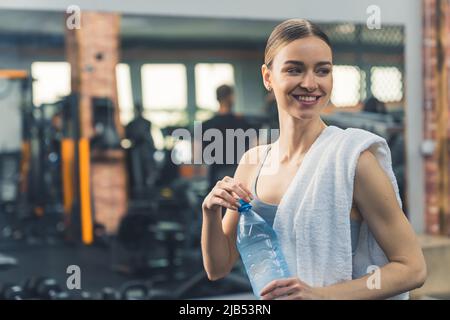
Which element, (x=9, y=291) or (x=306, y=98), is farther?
(x=9, y=291)

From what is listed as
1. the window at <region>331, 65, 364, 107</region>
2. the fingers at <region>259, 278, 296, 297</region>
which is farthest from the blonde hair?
the window at <region>331, 65, 364, 107</region>

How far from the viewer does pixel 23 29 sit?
4.27 m

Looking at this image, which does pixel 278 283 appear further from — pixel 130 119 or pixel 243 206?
pixel 130 119

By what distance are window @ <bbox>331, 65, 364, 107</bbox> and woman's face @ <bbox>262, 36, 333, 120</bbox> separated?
9.43 feet

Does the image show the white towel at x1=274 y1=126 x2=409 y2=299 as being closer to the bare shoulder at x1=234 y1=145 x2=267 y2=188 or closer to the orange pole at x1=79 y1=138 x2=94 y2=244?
the bare shoulder at x1=234 y1=145 x2=267 y2=188

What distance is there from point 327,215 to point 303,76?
10.5 inches

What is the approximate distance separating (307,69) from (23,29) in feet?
10.4

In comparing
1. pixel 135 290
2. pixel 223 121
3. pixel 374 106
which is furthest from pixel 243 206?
pixel 374 106

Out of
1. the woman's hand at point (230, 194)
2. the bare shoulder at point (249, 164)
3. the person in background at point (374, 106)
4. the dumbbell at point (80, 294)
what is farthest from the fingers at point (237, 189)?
the person in background at point (374, 106)

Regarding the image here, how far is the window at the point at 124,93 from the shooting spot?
442cm

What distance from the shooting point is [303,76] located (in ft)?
4.71

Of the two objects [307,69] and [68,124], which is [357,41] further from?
[307,69]

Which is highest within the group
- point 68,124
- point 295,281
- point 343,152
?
point 68,124
